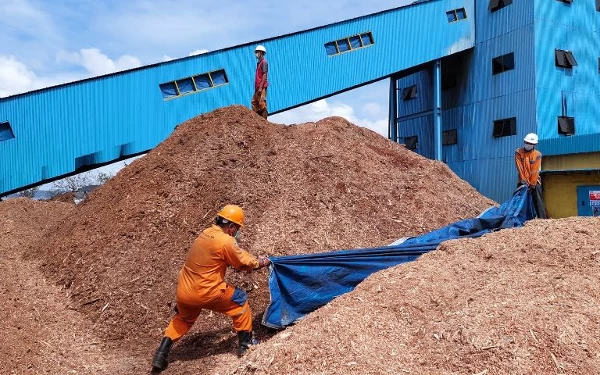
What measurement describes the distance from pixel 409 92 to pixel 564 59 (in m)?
6.92

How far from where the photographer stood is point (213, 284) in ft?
15.4

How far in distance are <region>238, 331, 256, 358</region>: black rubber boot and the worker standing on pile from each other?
21.8ft

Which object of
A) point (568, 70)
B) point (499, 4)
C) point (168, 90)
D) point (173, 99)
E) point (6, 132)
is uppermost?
point (499, 4)

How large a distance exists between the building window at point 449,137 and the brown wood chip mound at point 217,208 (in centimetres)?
1116

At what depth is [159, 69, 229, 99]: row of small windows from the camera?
14.9 meters

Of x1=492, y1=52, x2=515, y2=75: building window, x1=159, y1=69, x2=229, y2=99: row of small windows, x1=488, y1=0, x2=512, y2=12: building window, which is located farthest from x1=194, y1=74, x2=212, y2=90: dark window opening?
x1=488, y1=0, x2=512, y2=12: building window

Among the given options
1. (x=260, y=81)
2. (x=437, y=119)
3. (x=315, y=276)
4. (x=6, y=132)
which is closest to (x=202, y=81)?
(x=260, y=81)

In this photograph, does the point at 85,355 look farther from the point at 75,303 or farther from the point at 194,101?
the point at 194,101

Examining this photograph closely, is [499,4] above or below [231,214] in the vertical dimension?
above

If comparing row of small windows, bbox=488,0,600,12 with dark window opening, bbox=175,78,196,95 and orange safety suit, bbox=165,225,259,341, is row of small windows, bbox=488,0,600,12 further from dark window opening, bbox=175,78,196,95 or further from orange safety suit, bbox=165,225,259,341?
orange safety suit, bbox=165,225,259,341

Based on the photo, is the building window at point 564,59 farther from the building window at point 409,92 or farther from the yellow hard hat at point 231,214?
the yellow hard hat at point 231,214

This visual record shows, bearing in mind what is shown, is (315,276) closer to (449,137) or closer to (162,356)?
(162,356)

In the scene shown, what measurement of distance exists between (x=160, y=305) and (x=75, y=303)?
1.31 m

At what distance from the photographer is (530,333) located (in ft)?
12.2
